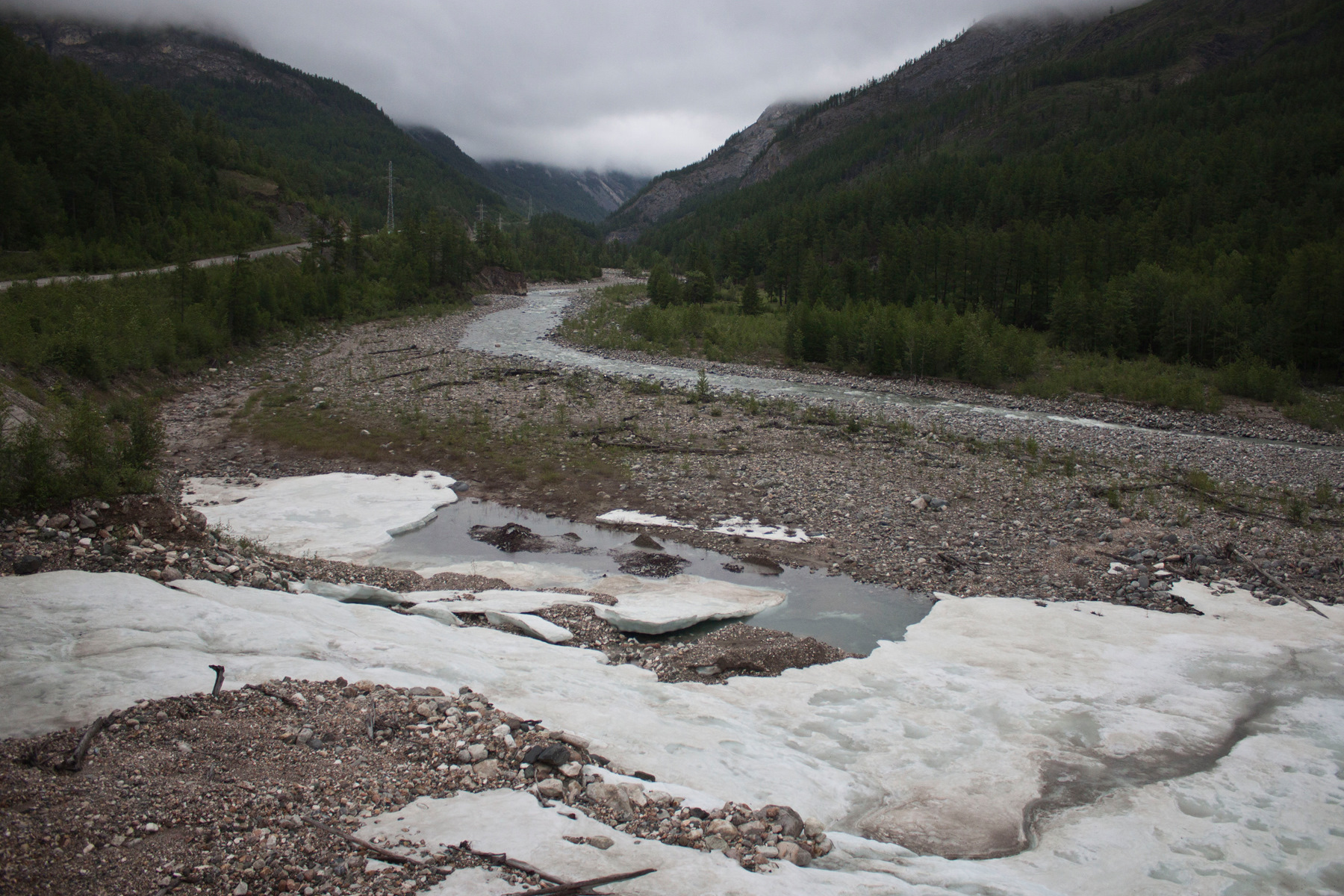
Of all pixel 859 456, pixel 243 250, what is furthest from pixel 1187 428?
pixel 243 250

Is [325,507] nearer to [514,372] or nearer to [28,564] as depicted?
[28,564]

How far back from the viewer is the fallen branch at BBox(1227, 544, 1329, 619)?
36.8 ft

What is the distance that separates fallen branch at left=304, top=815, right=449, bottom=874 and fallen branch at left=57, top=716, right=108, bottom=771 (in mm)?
1831

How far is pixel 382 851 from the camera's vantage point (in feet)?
14.6

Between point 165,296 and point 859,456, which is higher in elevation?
point 165,296

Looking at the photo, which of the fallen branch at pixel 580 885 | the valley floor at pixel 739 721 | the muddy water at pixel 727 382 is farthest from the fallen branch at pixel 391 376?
the fallen branch at pixel 580 885

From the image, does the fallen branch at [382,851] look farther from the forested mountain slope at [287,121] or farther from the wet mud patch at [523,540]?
the forested mountain slope at [287,121]

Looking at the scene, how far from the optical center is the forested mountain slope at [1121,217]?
4044 cm

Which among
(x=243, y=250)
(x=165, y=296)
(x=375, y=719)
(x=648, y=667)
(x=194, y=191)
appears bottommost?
(x=648, y=667)

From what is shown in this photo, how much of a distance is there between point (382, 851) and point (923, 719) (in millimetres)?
6320

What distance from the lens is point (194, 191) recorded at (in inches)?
2240

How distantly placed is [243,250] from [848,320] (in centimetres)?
4664

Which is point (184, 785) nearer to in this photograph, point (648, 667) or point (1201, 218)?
point (648, 667)

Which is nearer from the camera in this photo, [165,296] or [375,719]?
[375,719]
